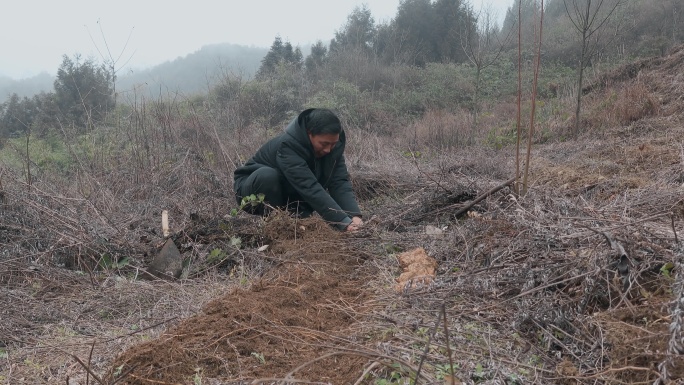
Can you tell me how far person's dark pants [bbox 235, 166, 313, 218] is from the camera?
3.94 meters

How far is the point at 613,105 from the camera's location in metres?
9.15

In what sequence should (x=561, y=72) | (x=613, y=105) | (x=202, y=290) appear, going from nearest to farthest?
(x=202, y=290), (x=613, y=105), (x=561, y=72)

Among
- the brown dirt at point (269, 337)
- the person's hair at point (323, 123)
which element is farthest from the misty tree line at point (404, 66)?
the brown dirt at point (269, 337)

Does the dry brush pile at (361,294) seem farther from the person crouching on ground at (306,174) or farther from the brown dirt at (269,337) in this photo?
the person crouching on ground at (306,174)

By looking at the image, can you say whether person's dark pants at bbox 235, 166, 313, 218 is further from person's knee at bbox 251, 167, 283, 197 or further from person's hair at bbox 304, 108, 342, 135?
person's hair at bbox 304, 108, 342, 135

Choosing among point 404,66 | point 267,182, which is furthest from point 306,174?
point 404,66

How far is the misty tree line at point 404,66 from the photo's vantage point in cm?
1552

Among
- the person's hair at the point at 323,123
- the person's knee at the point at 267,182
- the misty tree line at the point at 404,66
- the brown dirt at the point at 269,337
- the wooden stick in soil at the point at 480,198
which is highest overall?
the misty tree line at the point at 404,66

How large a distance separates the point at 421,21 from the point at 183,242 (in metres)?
22.7

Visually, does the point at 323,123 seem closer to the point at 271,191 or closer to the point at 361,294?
the point at 271,191

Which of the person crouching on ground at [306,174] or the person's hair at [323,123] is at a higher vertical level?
the person's hair at [323,123]

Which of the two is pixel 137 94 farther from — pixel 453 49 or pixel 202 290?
pixel 453 49

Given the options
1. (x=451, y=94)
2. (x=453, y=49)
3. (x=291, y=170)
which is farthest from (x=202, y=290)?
(x=453, y=49)

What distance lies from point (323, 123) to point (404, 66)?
18472 mm
